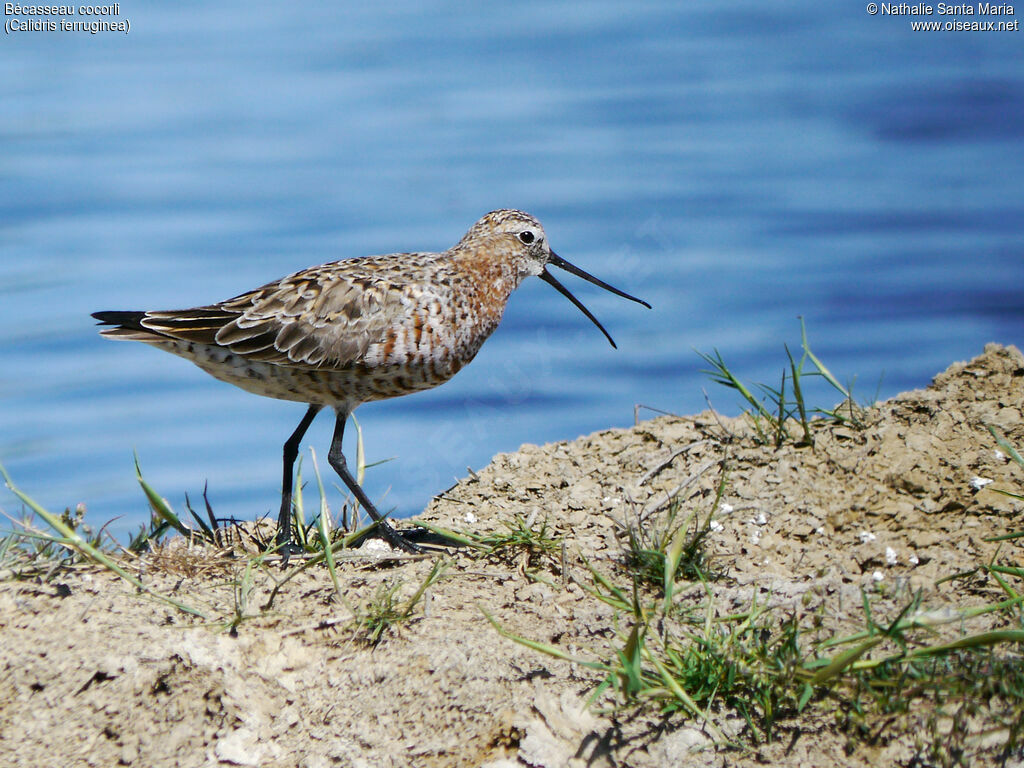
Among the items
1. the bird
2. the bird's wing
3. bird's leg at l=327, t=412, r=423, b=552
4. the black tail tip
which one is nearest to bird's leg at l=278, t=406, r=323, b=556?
the bird

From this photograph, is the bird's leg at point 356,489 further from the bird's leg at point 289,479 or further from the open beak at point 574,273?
the open beak at point 574,273

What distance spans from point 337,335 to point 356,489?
0.87 m

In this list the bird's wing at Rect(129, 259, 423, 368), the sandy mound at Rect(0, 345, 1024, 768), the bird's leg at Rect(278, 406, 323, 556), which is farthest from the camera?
the bird's wing at Rect(129, 259, 423, 368)

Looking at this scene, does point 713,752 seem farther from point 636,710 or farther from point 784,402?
point 784,402

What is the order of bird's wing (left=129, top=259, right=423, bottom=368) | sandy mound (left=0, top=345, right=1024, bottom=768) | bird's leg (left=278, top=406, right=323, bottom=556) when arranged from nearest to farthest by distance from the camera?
sandy mound (left=0, top=345, right=1024, bottom=768)
bird's leg (left=278, top=406, right=323, bottom=556)
bird's wing (left=129, top=259, right=423, bottom=368)

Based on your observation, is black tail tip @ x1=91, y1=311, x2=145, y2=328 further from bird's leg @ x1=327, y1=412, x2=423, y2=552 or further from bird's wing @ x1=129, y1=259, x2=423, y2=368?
bird's leg @ x1=327, y1=412, x2=423, y2=552

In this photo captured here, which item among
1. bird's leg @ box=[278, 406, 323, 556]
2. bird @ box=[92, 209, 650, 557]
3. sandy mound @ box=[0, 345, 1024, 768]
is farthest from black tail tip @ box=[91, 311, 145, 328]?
sandy mound @ box=[0, 345, 1024, 768]

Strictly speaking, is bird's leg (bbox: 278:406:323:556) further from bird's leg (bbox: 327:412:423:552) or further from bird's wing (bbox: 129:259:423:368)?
bird's wing (bbox: 129:259:423:368)

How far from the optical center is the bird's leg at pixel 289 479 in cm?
566

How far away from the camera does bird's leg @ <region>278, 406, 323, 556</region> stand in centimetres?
566

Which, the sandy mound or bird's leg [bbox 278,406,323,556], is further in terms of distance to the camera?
bird's leg [bbox 278,406,323,556]

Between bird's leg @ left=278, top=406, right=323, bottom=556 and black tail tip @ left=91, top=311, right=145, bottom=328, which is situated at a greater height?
black tail tip @ left=91, top=311, right=145, bottom=328

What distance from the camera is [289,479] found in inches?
250

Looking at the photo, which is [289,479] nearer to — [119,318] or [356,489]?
[356,489]
